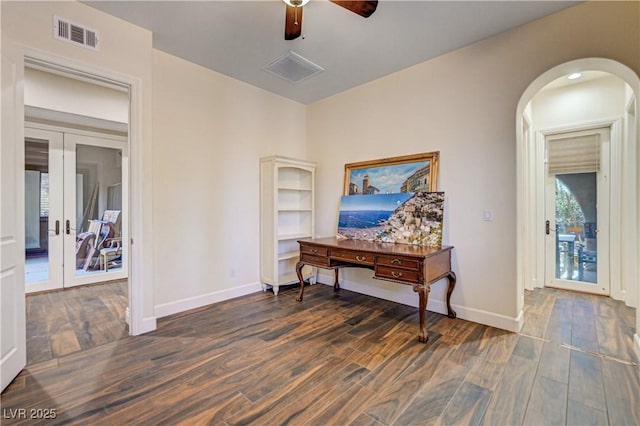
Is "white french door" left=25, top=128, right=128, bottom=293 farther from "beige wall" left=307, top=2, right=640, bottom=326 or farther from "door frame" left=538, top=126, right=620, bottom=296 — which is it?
"door frame" left=538, top=126, right=620, bottom=296

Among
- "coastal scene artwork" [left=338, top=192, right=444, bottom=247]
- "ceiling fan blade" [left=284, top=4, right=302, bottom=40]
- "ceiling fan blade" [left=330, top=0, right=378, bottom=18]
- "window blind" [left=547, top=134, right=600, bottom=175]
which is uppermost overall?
"ceiling fan blade" [left=284, top=4, right=302, bottom=40]

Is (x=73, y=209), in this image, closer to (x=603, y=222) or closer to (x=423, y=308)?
(x=423, y=308)

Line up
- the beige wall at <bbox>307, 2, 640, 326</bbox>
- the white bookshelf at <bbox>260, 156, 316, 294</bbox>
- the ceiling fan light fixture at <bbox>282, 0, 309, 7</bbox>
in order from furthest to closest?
the white bookshelf at <bbox>260, 156, 316, 294</bbox> → the beige wall at <bbox>307, 2, 640, 326</bbox> → the ceiling fan light fixture at <bbox>282, 0, 309, 7</bbox>

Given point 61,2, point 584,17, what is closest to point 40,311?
point 61,2

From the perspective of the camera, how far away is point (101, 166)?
471cm

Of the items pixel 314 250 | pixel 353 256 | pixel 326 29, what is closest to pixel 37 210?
pixel 314 250

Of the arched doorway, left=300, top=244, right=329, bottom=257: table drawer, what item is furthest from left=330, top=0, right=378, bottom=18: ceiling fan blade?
left=300, top=244, right=329, bottom=257: table drawer

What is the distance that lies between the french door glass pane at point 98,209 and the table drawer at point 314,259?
137 inches

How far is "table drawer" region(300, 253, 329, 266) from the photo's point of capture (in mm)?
3441

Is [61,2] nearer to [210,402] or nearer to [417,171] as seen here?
[210,402]

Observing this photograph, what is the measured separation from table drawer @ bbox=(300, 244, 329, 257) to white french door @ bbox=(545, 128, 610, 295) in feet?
11.1

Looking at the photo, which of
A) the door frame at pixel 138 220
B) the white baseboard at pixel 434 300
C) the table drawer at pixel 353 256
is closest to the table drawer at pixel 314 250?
the table drawer at pixel 353 256

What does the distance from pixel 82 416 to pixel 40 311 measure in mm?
2570

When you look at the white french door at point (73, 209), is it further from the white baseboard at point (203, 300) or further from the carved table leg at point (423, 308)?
the carved table leg at point (423, 308)
